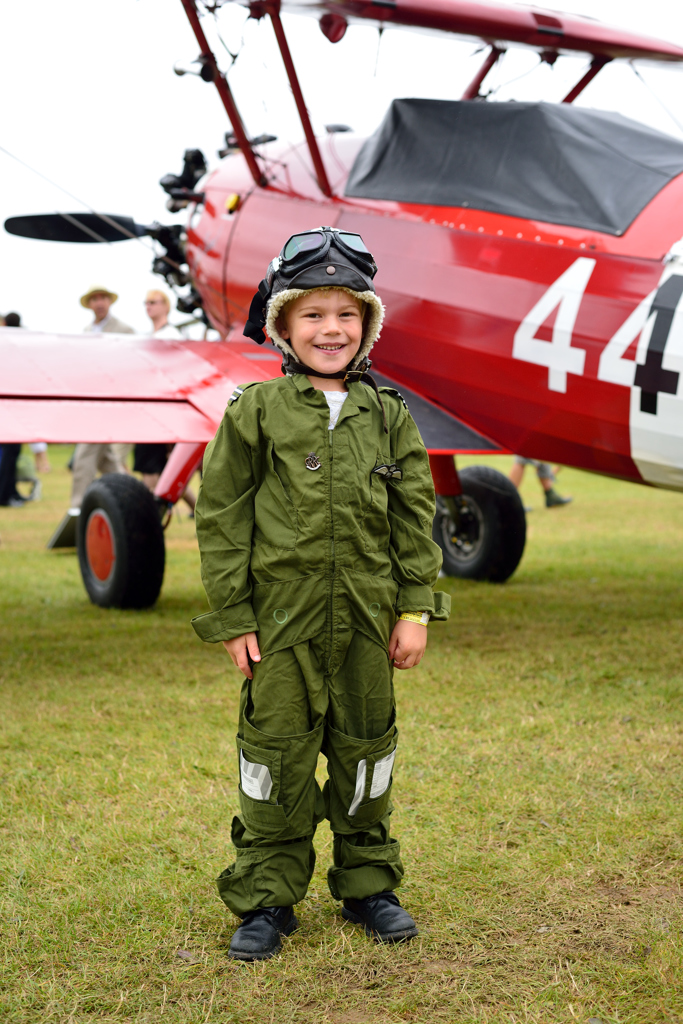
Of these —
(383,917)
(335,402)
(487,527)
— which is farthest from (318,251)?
(487,527)

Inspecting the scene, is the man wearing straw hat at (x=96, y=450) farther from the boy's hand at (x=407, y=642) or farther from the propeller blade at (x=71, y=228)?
the boy's hand at (x=407, y=642)

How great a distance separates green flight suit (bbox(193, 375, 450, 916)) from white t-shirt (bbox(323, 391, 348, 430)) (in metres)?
0.03

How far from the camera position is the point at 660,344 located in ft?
12.6

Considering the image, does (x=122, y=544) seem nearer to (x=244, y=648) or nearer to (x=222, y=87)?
(x=222, y=87)

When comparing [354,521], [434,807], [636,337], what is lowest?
[434,807]

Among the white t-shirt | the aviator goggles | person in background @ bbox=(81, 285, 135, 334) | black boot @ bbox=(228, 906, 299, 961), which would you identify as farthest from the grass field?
person in background @ bbox=(81, 285, 135, 334)

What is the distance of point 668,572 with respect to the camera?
22.9 feet

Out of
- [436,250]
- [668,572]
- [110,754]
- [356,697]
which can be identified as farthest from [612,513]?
[356,697]

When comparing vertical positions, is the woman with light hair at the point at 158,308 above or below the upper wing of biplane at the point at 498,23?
below

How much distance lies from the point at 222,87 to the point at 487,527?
10.8 ft

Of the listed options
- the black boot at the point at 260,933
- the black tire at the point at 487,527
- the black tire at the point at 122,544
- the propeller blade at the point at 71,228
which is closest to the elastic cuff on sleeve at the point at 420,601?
the black boot at the point at 260,933

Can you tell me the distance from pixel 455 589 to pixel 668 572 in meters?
1.71

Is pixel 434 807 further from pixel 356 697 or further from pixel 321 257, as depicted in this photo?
pixel 321 257

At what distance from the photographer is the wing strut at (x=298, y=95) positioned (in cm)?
497
